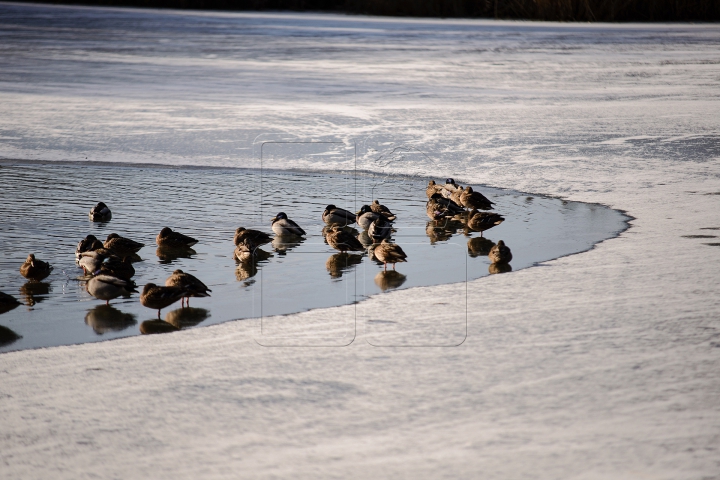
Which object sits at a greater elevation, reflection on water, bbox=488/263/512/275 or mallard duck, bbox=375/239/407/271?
mallard duck, bbox=375/239/407/271

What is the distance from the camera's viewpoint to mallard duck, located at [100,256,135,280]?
5.23 m

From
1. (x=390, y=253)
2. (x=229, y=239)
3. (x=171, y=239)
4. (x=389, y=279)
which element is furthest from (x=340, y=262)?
(x=171, y=239)

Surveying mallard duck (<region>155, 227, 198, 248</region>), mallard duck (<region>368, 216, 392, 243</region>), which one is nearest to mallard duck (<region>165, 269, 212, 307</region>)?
mallard duck (<region>155, 227, 198, 248</region>)

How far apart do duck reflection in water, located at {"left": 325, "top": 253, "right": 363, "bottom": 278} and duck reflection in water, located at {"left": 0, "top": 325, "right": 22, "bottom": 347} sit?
6.91ft

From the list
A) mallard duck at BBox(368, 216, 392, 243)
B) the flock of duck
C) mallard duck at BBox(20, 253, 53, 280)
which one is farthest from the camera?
mallard duck at BBox(368, 216, 392, 243)

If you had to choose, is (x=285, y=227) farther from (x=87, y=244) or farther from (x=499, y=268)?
(x=499, y=268)

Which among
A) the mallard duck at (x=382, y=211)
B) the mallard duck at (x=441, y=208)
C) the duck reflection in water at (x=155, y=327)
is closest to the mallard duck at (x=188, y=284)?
the duck reflection in water at (x=155, y=327)

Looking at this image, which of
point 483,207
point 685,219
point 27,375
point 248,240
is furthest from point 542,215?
point 27,375

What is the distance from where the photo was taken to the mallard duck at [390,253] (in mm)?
5680

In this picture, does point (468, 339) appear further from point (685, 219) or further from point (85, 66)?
point (85, 66)

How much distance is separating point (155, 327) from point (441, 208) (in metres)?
3.33

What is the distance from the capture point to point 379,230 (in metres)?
6.57

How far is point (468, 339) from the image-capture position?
423 centimetres

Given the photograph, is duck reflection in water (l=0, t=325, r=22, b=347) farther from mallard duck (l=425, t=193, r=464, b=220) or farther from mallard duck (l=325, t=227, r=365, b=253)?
mallard duck (l=425, t=193, r=464, b=220)
